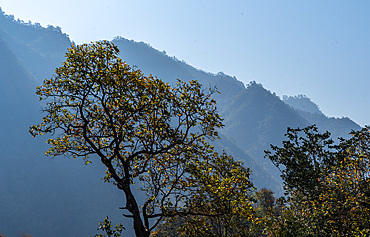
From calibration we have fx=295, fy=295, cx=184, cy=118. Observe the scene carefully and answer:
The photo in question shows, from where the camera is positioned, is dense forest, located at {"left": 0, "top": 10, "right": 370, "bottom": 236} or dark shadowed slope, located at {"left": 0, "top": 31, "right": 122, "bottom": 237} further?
dark shadowed slope, located at {"left": 0, "top": 31, "right": 122, "bottom": 237}

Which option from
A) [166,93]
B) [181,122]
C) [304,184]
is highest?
[166,93]

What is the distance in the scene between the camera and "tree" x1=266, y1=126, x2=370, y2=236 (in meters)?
13.7

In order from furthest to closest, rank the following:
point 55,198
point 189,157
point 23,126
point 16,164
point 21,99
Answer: point 21,99
point 23,126
point 16,164
point 55,198
point 189,157

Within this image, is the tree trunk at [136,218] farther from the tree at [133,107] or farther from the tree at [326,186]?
the tree at [326,186]

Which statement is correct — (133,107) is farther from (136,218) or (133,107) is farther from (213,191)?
(213,191)

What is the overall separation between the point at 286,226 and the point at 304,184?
9.30 ft

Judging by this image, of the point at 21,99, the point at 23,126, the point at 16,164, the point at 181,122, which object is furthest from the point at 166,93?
the point at 21,99

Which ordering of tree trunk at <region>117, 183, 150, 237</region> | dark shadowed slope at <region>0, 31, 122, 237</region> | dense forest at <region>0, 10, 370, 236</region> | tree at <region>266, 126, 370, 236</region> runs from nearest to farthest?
tree trunk at <region>117, 183, 150, 237</region> < dense forest at <region>0, 10, 370, 236</region> < tree at <region>266, 126, 370, 236</region> < dark shadowed slope at <region>0, 31, 122, 237</region>

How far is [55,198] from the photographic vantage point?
145000 millimetres

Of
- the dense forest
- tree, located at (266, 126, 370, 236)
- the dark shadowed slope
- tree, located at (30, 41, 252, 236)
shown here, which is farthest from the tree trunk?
the dark shadowed slope

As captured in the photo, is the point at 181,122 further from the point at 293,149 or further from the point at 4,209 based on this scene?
the point at 4,209

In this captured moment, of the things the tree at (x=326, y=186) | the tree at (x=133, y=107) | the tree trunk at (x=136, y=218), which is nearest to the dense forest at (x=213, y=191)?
the tree at (x=326, y=186)

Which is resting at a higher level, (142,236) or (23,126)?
(23,126)

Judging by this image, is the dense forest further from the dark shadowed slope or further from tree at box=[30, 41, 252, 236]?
the dark shadowed slope
